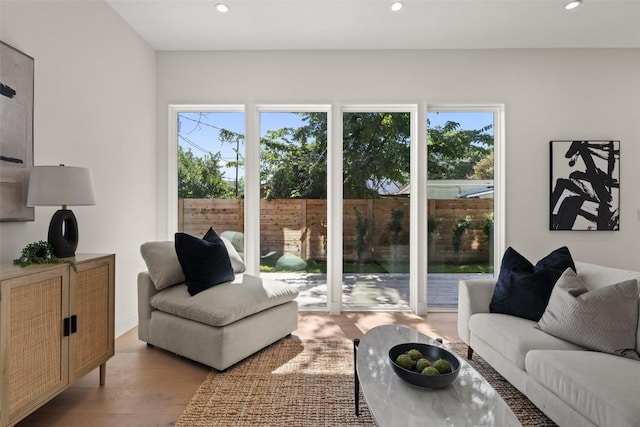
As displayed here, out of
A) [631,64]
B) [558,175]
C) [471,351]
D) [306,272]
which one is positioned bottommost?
[471,351]

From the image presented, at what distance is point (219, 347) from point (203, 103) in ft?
8.40

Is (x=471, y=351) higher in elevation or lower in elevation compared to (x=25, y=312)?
lower

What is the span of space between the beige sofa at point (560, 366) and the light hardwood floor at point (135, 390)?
767 mm

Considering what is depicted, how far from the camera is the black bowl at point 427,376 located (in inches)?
52.7

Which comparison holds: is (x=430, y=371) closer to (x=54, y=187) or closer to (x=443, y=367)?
(x=443, y=367)

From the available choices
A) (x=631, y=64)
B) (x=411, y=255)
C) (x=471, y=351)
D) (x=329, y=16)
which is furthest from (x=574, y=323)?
(x=631, y=64)

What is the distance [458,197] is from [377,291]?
1366mm

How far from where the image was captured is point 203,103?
12.0 feet

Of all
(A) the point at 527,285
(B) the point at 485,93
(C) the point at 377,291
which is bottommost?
(C) the point at 377,291

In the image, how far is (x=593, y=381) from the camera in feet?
4.72

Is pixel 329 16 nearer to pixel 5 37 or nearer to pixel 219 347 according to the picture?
pixel 5 37

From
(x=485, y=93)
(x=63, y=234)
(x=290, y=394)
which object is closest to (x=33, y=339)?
(x=63, y=234)

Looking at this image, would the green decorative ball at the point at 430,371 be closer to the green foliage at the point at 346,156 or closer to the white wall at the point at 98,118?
the white wall at the point at 98,118

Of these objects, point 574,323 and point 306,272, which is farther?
point 306,272
